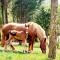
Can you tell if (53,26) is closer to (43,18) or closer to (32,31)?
(32,31)

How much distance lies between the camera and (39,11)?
39188 mm

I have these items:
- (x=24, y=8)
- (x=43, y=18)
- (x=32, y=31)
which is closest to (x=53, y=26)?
(x=32, y=31)

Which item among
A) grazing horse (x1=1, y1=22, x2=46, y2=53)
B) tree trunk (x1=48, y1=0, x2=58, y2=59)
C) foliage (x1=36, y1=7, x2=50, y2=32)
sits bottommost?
foliage (x1=36, y1=7, x2=50, y2=32)

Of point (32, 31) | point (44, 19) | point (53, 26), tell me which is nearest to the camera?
point (53, 26)

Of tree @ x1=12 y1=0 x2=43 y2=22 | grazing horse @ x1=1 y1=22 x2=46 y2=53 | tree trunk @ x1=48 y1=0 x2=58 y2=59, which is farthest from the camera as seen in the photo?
tree @ x1=12 y1=0 x2=43 y2=22

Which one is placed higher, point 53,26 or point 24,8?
point 53,26

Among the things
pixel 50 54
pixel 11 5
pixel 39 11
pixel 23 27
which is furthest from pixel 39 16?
pixel 50 54

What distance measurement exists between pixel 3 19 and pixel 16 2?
5.08 metres

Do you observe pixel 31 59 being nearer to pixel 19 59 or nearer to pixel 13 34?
pixel 19 59

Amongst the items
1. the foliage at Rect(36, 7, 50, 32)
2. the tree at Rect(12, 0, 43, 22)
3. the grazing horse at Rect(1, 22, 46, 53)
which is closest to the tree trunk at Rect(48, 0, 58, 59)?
the grazing horse at Rect(1, 22, 46, 53)

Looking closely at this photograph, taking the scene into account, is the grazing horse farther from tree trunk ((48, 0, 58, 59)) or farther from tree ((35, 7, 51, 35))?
tree ((35, 7, 51, 35))

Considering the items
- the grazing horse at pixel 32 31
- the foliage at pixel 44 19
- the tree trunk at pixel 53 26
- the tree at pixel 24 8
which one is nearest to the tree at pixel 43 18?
the foliage at pixel 44 19

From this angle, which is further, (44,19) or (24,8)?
(44,19)

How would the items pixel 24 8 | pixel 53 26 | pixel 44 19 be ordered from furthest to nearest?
pixel 44 19 → pixel 24 8 → pixel 53 26
